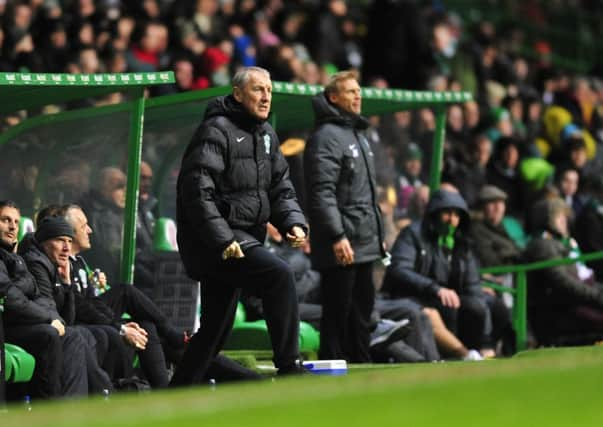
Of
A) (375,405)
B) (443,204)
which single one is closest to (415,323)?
(443,204)

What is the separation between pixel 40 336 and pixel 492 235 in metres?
6.52

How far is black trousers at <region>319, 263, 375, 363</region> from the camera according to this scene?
1174 centimetres

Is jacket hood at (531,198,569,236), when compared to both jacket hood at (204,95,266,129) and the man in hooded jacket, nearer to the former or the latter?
the man in hooded jacket

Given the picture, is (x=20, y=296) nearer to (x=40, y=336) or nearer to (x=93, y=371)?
(x=40, y=336)

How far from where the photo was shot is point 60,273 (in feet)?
36.3

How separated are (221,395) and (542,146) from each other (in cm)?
1461

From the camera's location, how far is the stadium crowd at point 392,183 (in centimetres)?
1127

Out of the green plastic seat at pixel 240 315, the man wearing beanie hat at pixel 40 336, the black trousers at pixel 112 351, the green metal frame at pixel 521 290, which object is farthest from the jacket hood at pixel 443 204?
the man wearing beanie hat at pixel 40 336

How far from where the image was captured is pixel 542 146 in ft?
69.2

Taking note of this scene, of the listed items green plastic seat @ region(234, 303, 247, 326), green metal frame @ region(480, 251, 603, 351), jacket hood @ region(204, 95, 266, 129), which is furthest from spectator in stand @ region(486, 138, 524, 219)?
jacket hood @ region(204, 95, 266, 129)

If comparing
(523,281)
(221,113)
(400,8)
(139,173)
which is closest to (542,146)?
(400,8)

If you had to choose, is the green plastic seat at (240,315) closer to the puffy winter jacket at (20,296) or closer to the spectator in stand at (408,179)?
the spectator in stand at (408,179)

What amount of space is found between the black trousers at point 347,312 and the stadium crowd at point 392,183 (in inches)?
2.8

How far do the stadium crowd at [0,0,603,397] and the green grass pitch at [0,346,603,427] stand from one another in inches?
134
